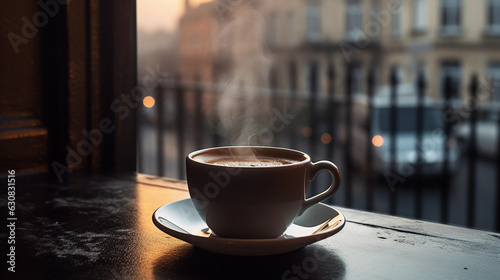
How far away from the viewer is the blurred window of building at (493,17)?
1159cm

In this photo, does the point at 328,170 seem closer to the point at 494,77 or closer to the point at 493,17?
the point at 494,77

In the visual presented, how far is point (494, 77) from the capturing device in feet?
37.5

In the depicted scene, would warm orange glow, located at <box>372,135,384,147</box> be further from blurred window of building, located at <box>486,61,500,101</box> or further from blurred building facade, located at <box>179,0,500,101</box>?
blurred window of building, located at <box>486,61,500,101</box>

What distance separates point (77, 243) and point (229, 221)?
0.17 m

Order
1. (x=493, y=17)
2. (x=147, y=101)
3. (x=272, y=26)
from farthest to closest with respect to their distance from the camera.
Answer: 1. (x=493, y=17)
2. (x=272, y=26)
3. (x=147, y=101)

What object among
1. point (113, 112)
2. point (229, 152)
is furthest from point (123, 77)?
point (229, 152)

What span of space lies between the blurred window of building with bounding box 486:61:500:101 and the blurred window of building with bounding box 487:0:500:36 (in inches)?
28.0

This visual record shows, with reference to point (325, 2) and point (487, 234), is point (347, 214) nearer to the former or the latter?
point (487, 234)

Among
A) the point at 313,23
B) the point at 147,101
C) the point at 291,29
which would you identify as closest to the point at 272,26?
the point at 291,29

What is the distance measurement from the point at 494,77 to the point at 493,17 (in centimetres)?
137

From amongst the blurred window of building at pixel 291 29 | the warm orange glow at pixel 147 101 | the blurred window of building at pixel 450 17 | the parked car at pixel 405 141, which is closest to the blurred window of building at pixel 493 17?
the blurred window of building at pixel 450 17

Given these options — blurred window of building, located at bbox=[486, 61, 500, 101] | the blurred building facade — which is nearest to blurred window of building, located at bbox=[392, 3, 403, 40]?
the blurred building facade

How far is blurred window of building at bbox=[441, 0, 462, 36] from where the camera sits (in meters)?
11.8

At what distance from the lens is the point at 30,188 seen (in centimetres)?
82
